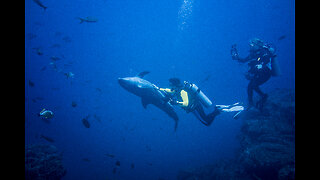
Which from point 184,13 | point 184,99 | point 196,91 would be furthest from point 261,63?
point 184,13

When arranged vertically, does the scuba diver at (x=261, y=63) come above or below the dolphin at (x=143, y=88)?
above

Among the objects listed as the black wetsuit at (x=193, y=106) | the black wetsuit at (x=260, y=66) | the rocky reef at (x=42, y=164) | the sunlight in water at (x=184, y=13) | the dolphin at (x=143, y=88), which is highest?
the sunlight in water at (x=184, y=13)

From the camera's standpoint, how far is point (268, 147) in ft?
33.8

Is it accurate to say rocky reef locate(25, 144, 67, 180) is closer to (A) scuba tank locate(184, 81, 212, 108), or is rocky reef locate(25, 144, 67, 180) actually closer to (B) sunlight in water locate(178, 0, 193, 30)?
(A) scuba tank locate(184, 81, 212, 108)

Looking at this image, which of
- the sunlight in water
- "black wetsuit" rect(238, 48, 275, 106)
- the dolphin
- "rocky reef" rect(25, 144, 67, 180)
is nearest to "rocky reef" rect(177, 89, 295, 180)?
"black wetsuit" rect(238, 48, 275, 106)

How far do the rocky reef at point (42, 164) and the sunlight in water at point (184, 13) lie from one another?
199 feet

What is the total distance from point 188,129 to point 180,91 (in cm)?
4273

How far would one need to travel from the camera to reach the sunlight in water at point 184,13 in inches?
2423

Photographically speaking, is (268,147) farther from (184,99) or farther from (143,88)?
(143,88)

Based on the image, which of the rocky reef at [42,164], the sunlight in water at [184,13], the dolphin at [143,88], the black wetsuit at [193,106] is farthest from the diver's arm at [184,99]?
the sunlight in water at [184,13]

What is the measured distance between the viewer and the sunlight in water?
61.5m

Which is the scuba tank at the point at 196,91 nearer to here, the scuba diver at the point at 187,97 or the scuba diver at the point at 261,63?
the scuba diver at the point at 187,97
